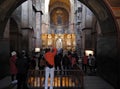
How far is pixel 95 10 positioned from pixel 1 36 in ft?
19.2

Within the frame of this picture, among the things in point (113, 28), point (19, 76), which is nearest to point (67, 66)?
point (113, 28)

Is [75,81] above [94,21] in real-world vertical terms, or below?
below

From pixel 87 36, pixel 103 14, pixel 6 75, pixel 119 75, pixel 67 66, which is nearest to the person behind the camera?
pixel 119 75

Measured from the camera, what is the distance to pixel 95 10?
16.6 m

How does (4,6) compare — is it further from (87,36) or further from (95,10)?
(87,36)

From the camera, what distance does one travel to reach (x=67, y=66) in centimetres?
1759

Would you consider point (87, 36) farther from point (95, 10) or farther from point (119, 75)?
point (119, 75)

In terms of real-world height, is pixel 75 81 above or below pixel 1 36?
below

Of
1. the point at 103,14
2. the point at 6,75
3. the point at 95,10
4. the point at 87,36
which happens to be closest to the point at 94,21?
the point at 87,36

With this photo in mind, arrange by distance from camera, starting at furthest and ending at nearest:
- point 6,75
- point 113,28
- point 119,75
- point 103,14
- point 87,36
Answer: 1. point 87,36
2. point 6,75
3. point 103,14
4. point 113,28
5. point 119,75

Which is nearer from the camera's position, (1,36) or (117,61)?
(117,61)

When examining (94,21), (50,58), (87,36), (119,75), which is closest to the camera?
(50,58)

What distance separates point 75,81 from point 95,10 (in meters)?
5.44

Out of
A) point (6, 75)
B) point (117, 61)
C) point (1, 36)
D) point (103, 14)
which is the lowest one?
point (6, 75)
